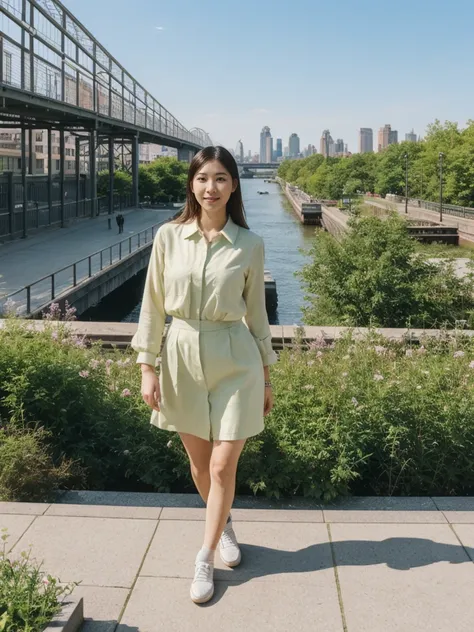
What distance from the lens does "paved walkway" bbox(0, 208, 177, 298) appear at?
66.7ft

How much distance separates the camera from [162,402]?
364 cm

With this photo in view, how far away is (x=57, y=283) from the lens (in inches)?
734

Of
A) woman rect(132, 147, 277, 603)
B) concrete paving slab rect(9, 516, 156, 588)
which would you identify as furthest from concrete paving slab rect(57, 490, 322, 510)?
woman rect(132, 147, 277, 603)

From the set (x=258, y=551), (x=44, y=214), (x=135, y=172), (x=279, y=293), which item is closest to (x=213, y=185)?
(x=258, y=551)

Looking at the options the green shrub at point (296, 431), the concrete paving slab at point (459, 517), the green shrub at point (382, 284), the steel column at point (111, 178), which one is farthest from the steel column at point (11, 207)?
the concrete paving slab at point (459, 517)

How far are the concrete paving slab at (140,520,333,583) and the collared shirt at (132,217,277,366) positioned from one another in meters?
1.03

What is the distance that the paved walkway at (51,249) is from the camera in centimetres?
2034

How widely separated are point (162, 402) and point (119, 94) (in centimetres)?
4884

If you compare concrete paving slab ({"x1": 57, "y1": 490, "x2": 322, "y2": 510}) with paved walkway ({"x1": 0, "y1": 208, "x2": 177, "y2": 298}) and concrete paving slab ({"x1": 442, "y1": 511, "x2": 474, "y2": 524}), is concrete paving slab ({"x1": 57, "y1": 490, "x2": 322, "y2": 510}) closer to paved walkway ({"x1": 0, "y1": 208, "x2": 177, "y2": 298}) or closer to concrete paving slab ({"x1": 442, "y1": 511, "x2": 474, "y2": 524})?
concrete paving slab ({"x1": 442, "y1": 511, "x2": 474, "y2": 524})

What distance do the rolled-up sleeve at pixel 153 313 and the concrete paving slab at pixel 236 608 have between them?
1084 mm

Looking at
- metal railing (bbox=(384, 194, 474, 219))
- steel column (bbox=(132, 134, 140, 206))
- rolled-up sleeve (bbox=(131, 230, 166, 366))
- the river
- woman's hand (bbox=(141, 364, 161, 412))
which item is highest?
steel column (bbox=(132, 134, 140, 206))

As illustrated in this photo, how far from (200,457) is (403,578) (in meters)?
1.16

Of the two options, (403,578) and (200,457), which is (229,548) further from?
A: (403,578)

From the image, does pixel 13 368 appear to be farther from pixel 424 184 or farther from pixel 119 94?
pixel 424 184
